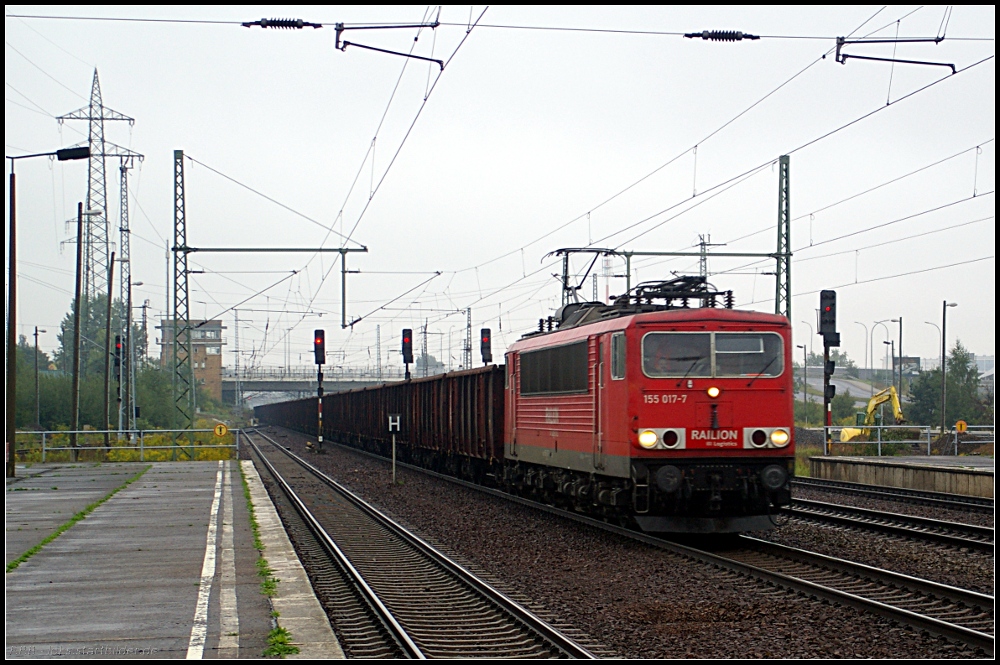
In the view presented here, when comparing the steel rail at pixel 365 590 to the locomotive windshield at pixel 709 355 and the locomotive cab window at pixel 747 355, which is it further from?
the locomotive cab window at pixel 747 355

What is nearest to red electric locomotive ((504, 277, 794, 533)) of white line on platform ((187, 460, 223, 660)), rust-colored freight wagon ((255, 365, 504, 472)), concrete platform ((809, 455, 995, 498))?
white line on platform ((187, 460, 223, 660))

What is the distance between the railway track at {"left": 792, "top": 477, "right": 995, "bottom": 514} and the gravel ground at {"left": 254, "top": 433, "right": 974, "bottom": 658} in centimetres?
737

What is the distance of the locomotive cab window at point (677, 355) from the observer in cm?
1441

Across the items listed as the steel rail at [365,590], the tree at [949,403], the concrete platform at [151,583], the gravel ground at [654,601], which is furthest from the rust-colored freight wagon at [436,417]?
the tree at [949,403]

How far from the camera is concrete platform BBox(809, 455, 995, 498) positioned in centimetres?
2170

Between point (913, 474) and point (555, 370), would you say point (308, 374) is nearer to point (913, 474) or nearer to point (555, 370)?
point (913, 474)

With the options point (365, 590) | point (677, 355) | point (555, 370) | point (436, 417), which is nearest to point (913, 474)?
point (555, 370)

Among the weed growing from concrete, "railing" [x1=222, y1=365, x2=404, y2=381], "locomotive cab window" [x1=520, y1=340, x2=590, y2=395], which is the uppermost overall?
"locomotive cab window" [x1=520, y1=340, x2=590, y2=395]

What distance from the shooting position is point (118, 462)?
3650cm

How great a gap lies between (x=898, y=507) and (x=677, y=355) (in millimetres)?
7857

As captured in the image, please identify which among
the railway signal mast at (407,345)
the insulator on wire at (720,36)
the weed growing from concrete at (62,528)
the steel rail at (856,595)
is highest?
the insulator on wire at (720,36)

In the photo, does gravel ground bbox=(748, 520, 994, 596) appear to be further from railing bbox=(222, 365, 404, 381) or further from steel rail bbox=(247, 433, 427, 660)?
railing bbox=(222, 365, 404, 381)

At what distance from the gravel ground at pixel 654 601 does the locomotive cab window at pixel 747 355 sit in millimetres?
2703

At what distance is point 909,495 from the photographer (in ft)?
72.0
